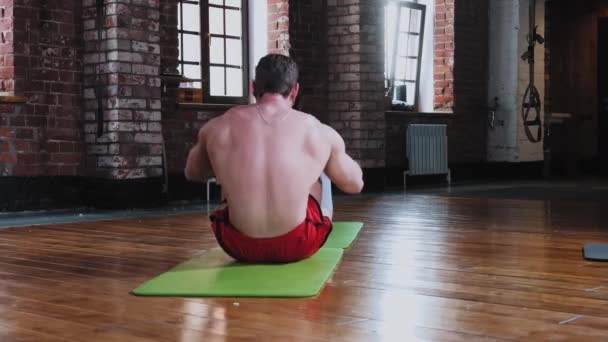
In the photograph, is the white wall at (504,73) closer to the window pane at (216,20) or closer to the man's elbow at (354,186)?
the window pane at (216,20)

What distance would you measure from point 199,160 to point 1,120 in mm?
3288

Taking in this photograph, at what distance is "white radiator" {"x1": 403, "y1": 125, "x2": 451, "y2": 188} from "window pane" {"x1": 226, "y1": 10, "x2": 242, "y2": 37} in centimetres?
239

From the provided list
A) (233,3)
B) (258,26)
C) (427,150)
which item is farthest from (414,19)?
(233,3)

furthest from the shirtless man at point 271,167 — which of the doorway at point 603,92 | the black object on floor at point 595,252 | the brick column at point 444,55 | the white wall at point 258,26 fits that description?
the doorway at point 603,92

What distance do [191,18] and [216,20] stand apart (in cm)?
32

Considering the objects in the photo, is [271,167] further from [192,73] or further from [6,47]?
[192,73]

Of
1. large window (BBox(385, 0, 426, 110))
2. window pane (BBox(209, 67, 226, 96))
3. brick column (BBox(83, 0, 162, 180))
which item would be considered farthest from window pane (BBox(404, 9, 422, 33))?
brick column (BBox(83, 0, 162, 180))

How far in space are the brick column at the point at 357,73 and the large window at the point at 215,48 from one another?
1019 millimetres

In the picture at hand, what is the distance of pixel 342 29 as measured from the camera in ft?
28.4

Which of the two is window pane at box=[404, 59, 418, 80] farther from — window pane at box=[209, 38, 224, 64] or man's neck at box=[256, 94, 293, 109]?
man's neck at box=[256, 94, 293, 109]

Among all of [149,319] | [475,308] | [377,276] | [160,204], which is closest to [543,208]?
[160,204]

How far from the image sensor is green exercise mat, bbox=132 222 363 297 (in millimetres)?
2912

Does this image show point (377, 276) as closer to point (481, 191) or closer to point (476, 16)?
point (481, 191)

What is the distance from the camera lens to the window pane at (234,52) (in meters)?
8.01
